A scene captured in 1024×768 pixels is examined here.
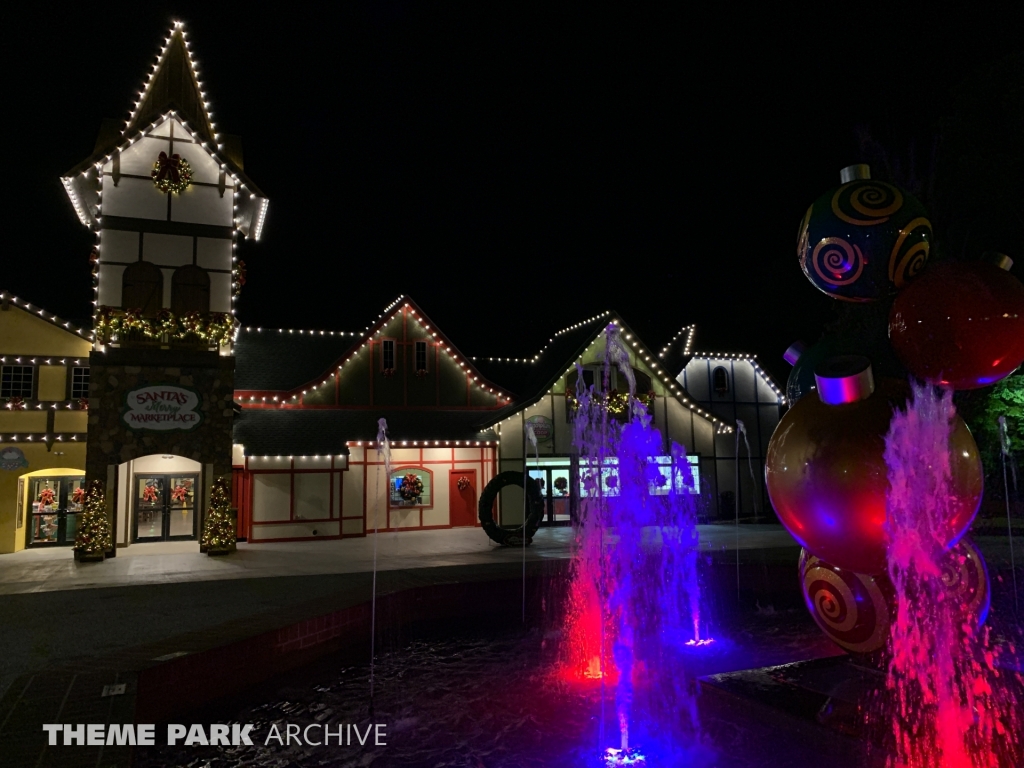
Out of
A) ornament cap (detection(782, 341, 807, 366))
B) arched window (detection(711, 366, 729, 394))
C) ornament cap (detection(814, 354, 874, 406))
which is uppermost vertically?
arched window (detection(711, 366, 729, 394))

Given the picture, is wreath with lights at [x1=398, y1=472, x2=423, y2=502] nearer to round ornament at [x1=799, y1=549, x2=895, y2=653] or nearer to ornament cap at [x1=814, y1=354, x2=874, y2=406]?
round ornament at [x1=799, y1=549, x2=895, y2=653]

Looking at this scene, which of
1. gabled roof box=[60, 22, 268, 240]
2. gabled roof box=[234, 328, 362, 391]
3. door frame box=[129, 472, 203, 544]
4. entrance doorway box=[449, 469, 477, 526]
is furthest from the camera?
entrance doorway box=[449, 469, 477, 526]

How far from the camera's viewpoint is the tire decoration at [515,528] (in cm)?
1697

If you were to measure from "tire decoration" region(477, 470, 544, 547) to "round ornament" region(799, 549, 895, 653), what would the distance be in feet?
38.6

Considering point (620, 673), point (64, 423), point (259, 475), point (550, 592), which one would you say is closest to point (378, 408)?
point (259, 475)

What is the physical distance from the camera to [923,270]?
4996mm

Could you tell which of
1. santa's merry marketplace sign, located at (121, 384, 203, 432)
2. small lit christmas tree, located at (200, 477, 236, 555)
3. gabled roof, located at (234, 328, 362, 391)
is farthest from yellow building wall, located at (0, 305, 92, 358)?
small lit christmas tree, located at (200, 477, 236, 555)

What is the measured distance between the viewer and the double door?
57.9ft

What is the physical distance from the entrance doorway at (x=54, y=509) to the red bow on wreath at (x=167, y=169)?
8081 millimetres

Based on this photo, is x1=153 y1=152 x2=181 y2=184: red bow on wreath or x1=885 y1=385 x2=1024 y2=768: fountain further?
x1=153 y1=152 x2=181 y2=184: red bow on wreath

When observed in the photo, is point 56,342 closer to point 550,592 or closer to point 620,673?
point 550,592

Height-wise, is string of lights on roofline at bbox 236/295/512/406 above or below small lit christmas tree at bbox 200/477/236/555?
above

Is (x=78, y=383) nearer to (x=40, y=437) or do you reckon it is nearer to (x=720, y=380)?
(x=40, y=437)

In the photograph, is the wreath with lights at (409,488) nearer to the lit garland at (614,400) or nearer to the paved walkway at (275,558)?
the paved walkway at (275,558)
